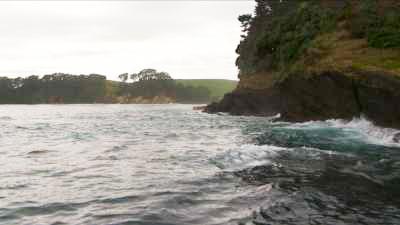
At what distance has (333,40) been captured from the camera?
36656 millimetres

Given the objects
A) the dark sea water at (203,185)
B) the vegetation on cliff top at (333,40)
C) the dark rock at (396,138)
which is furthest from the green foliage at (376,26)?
the dark sea water at (203,185)

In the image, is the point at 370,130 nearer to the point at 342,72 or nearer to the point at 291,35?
the point at 342,72

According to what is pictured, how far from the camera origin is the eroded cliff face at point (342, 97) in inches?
907

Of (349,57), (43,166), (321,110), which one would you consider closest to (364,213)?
(43,166)

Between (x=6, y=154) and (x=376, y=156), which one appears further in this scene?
(x=6, y=154)

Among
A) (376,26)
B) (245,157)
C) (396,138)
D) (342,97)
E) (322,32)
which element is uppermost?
(322,32)

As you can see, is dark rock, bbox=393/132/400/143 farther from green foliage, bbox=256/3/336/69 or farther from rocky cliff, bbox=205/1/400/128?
green foliage, bbox=256/3/336/69

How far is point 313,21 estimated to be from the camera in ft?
140

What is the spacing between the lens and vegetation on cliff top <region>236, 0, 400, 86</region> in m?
28.0

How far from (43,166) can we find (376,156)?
13047 mm

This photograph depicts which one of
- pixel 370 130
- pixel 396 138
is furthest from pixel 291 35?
pixel 396 138

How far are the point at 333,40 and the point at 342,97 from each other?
9.16 metres

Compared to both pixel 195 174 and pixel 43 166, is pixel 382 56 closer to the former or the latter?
pixel 195 174

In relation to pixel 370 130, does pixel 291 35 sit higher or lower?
higher
